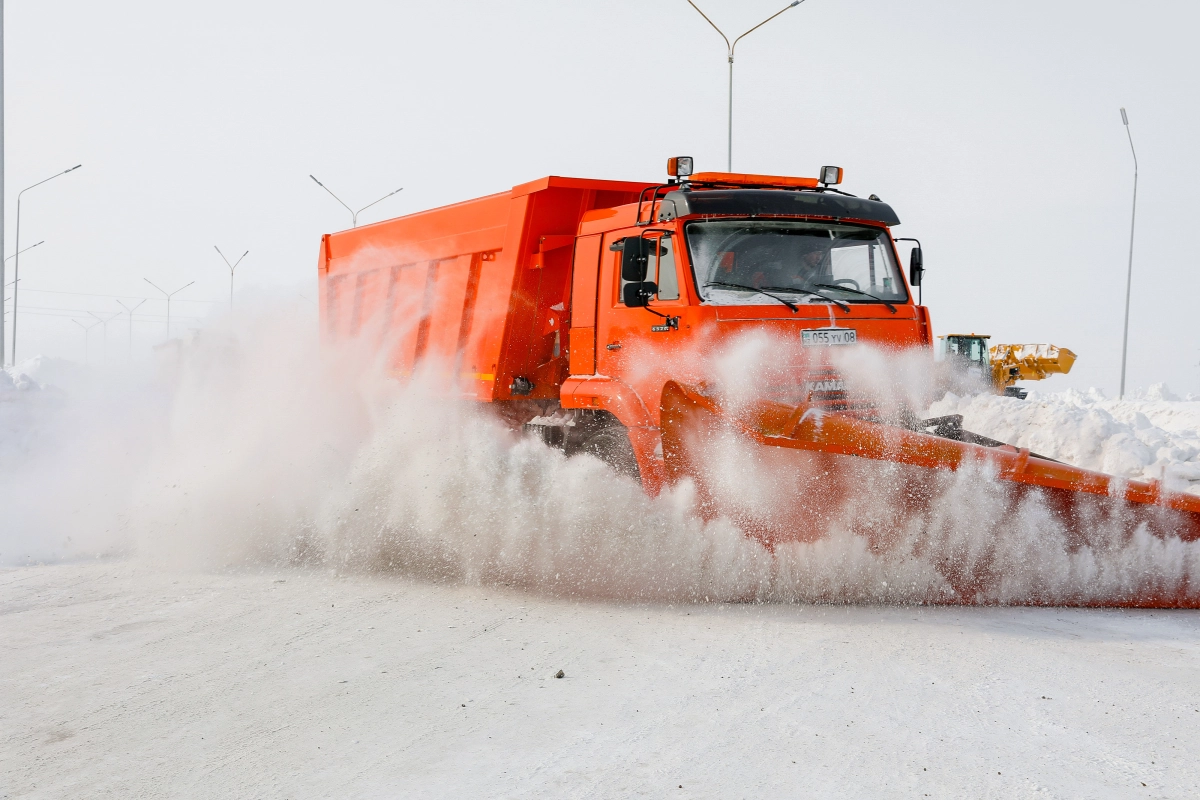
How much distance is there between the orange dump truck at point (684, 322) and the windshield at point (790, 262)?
13 mm

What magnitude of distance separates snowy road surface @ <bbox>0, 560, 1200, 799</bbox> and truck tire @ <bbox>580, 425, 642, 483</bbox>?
109cm

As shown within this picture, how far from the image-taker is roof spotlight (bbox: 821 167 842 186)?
308 inches

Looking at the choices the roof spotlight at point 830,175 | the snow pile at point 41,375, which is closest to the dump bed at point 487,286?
the roof spotlight at point 830,175

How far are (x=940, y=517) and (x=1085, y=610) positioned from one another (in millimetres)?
1186

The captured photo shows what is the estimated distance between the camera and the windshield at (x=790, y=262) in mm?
6523

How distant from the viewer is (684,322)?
251 inches

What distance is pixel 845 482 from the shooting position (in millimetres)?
5664

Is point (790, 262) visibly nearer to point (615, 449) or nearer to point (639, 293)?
point (639, 293)

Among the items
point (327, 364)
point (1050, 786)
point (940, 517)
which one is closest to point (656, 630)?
point (940, 517)

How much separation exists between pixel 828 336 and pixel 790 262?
2.11 feet

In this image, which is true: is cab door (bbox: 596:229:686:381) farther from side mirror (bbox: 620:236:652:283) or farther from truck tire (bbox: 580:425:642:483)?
truck tire (bbox: 580:425:642:483)

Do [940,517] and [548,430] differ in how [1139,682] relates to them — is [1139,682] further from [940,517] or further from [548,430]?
[548,430]

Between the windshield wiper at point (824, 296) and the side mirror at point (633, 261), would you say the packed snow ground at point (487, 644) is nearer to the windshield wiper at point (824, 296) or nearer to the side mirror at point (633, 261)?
the windshield wiper at point (824, 296)

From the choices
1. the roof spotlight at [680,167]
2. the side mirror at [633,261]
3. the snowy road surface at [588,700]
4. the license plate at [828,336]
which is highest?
the roof spotlight at [680,167]
